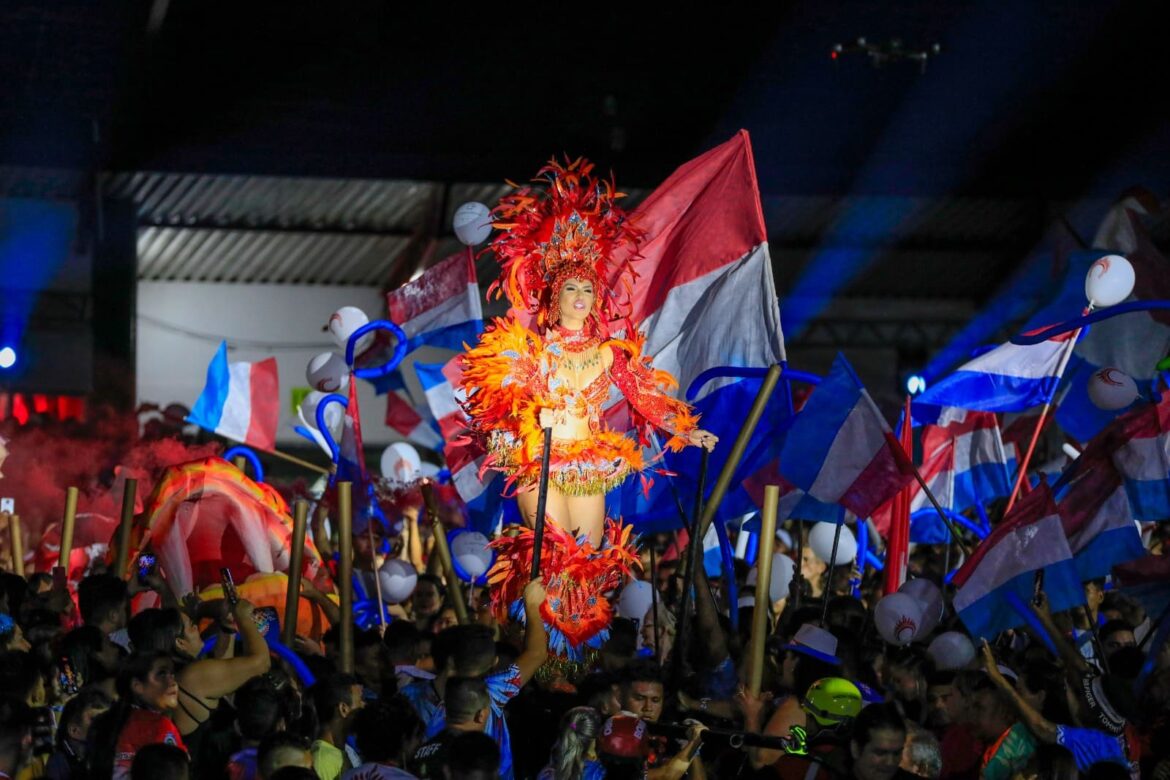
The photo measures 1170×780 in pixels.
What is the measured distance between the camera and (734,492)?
26.2ft

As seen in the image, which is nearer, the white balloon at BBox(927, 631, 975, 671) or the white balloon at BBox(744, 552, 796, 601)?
the white balloon at BBox(927, 631, 975, 671)

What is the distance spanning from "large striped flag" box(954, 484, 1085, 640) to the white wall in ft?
54.5

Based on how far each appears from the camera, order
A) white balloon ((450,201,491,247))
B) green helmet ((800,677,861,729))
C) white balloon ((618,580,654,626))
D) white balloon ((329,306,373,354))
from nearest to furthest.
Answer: green helmet ((800,677,861,729))
white balloon ((618,580,654,626))
white balloon ((450,201,491,247))
white balloon ((329,306,373,354))

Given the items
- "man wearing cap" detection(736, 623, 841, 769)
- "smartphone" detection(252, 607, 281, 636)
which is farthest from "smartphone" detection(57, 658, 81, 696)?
"man wearing cap" detection(736, 623, 841, 769)

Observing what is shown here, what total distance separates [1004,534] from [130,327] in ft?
43.6

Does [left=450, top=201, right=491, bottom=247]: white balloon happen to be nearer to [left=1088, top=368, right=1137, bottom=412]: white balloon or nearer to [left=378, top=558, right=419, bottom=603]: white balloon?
[left=378, top=558, right=419, bottom=603]: white balloon

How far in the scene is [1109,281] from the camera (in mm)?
8109

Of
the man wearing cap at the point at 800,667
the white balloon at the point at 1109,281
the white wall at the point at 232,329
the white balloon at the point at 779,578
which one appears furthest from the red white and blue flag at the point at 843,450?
the white wall at the point at 232,329

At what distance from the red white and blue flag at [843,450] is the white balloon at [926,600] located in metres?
0.51

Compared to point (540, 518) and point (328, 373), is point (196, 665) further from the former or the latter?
point (328, 373)

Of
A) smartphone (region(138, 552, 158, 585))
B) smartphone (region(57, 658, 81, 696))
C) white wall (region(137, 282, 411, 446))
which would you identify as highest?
white wall (region(137, 282, 411, 446))

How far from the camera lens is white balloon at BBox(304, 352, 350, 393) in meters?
9.41

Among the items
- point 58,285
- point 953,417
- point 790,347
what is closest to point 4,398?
point 58,285

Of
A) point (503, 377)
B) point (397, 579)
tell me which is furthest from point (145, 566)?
point (503, 377)
